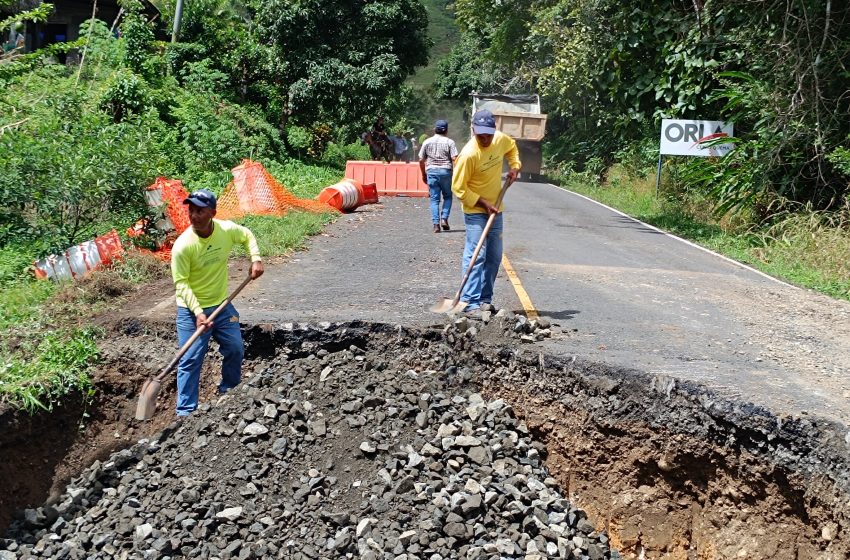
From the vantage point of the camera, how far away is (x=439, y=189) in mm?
13367

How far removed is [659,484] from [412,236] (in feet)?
24.7

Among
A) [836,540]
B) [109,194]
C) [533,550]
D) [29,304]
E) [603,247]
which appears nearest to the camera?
[836,540]

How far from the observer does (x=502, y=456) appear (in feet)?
19.7

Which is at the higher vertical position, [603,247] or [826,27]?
[826,27]

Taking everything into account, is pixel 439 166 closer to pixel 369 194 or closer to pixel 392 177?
pixel 369 194

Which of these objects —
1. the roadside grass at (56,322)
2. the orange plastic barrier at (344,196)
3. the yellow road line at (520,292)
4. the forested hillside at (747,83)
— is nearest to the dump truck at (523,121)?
the forested hillside at (747,83)

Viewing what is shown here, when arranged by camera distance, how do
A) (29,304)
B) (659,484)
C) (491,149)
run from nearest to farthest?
(659,484) < (491,149) < (29,304)

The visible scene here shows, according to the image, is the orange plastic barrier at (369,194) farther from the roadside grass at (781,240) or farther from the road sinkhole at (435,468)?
the road sinkhole at (435,468)

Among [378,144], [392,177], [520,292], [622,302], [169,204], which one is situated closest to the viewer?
[622,302]

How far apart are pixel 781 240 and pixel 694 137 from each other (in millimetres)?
3709

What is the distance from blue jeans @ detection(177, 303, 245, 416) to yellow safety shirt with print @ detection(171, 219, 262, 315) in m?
0.12

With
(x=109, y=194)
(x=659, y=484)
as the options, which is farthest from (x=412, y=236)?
(x=659, y=484)

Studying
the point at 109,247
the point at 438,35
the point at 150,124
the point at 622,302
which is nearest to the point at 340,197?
the point at 150,124

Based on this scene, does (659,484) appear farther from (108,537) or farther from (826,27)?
(826,27)
